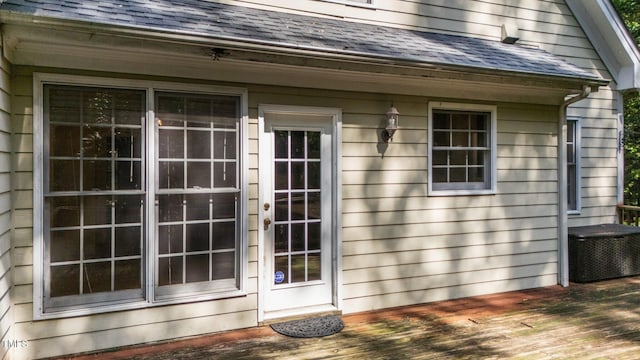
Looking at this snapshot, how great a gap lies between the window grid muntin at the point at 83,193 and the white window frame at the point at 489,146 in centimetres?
288

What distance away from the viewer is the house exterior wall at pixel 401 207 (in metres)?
3.22

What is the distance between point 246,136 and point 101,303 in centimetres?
180

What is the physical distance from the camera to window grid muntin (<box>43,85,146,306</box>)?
3.29 m

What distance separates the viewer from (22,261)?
321cm

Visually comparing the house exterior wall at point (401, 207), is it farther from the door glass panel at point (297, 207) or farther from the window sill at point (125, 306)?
the door glass panel at point (297, 207)

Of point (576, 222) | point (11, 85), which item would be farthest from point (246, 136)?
point (576, 222)

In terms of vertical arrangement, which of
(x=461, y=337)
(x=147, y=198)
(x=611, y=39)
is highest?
(x=611, y=39)

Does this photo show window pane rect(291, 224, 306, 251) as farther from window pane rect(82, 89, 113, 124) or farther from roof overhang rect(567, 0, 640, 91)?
roof overhang rect(567, 0, 640, 91)

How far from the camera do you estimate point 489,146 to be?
503 centimetres

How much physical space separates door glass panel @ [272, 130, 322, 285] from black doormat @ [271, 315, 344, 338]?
0.38 meters

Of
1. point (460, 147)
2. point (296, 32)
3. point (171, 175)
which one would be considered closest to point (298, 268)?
point (171, 175)

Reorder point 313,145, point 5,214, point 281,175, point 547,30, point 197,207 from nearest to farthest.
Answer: point 5,214, point 197,207, point 281,175, point 313,145, point 547,30

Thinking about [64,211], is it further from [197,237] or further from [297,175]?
[297,175]

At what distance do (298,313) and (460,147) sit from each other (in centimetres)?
257
